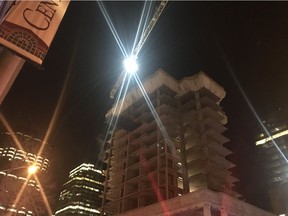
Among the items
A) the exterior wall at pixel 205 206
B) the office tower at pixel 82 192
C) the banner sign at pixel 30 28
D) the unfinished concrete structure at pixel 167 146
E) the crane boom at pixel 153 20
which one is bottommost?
the banner sign at pixel 30 28

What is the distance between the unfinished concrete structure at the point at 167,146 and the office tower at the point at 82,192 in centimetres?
6532

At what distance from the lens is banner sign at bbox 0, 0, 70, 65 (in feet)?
16.9

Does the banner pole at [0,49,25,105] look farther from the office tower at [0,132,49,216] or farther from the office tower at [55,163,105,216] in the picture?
the office tower at [55,163,105,216]

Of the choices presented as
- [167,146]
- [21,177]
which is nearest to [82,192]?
[167,146]

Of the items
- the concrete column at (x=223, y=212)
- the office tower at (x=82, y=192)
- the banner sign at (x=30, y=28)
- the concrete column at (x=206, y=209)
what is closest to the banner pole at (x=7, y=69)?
the banner sign at (x=30, y=28)

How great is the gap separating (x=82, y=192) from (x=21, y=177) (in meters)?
89.4

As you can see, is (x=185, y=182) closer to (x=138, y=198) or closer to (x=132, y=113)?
(x=138, y=198)

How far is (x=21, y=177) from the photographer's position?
83.1ft

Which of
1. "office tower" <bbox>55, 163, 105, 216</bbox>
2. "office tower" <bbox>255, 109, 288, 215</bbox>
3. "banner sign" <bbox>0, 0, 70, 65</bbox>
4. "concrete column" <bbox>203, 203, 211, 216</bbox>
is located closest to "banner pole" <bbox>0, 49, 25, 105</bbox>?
"banner sign" <bbox>0, 0, 70, 65</bbox>

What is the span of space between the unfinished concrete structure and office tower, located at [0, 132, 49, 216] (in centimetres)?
1480

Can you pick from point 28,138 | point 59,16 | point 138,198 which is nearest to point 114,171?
point 138,198

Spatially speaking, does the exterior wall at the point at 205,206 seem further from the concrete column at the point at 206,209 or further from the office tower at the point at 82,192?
the office tower at the point at 82,192

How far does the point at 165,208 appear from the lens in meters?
26.9

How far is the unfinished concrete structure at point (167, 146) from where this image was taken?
1419 inches
